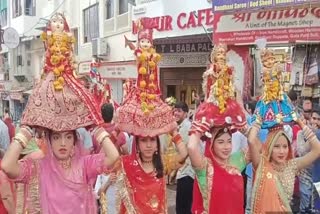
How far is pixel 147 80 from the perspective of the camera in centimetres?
353

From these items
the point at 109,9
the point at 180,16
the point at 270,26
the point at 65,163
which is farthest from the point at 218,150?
the point at 109,9

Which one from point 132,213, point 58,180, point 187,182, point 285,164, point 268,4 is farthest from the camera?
point 268,4

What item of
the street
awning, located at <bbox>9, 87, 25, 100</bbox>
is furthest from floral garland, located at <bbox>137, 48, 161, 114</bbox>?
awning, located at <bbox>9, 87, 25, 100</bbox>

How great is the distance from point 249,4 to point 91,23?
33.7ft

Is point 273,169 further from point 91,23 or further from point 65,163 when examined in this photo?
point 91,23

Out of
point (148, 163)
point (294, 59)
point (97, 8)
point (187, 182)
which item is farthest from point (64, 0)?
point (148, 163)

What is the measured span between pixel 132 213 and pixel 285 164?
1.19 m

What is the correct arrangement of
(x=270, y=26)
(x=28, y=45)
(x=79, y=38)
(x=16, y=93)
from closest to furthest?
(x=270, y=26)
(x=79, y=38)
(x=16, y=93)
(x=28, y=45)

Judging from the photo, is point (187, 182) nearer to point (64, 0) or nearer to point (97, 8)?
point (97, 8)

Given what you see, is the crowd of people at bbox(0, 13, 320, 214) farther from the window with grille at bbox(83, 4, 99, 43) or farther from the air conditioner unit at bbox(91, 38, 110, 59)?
the window with grille at bbox(83, 4, 99, 43)

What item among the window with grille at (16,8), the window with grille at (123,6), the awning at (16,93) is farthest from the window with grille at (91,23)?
the window with grille at (16,8)

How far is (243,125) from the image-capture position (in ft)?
12.0

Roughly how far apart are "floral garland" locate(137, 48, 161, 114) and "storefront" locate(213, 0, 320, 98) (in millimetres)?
4287

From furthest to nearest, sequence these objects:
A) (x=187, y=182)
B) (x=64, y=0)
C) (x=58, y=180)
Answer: (x=64, y=0)
(x=187, y=182)
(x=58, y=180)
